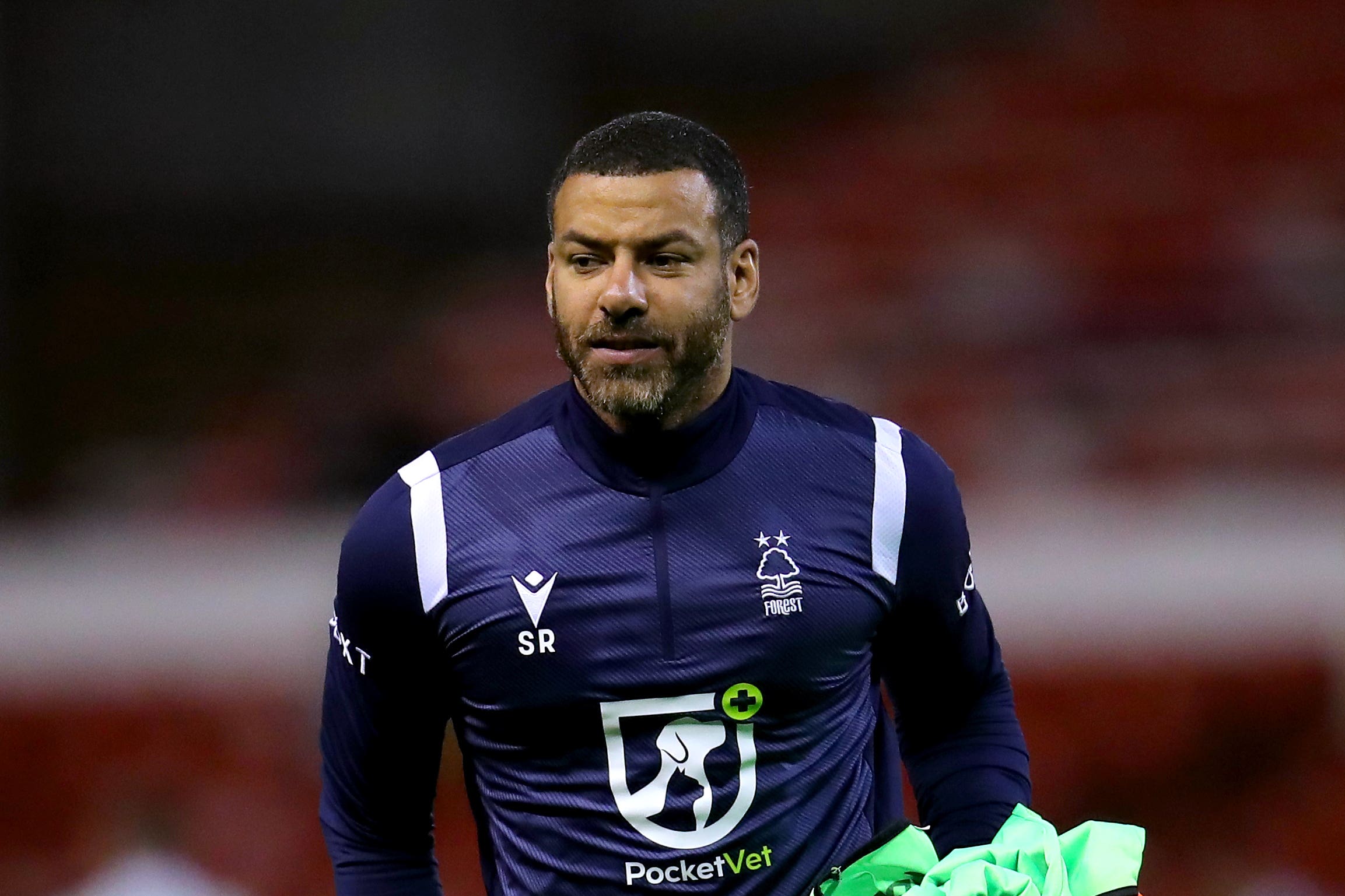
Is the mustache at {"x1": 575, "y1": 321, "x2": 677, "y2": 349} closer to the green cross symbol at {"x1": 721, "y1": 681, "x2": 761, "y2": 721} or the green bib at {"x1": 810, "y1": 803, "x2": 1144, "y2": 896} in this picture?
the green cross symbol at {"x1": 721, "y1": 681, "x2": 761, "y2": 721}

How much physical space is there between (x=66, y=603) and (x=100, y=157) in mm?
2351

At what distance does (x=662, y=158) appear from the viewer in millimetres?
1821

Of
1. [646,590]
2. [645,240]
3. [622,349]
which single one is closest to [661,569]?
[646,590]

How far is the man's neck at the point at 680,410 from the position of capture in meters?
1.86

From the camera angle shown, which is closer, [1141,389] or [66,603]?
[66,603]

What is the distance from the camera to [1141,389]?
Result: 5.85 metres

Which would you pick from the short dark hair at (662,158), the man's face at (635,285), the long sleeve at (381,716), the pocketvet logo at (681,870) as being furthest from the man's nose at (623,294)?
the pocketvet logo at (681,870)

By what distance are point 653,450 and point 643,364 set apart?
0.13 m

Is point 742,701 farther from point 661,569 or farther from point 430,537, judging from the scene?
point 430,537

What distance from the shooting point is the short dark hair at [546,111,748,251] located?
182cm

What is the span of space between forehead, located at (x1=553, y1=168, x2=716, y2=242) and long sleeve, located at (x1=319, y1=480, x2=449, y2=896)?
1.15ft

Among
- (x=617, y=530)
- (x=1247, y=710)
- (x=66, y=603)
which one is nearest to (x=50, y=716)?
(x=66, y=603)

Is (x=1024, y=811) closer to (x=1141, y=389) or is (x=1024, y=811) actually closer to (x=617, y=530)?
(x=617, y=530)

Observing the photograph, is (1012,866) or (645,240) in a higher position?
(645,240)
